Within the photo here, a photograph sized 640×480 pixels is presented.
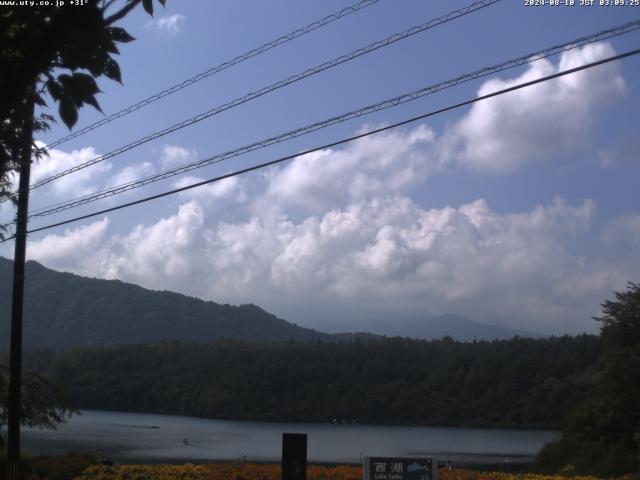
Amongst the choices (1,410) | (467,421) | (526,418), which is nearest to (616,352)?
(1,410)

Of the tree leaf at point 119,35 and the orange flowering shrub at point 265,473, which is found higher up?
the tree leaf at point 119,35

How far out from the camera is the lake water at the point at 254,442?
3581 centimetres

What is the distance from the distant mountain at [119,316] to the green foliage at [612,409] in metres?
114

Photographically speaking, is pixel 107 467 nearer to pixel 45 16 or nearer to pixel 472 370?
pixel 45 16

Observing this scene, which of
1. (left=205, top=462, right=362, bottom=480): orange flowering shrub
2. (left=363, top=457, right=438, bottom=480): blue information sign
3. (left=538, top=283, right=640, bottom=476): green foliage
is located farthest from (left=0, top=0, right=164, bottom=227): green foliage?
(left=538, top=283, right=640, bottom=476): green foliage

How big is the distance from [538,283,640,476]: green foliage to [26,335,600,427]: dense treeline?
35018mm

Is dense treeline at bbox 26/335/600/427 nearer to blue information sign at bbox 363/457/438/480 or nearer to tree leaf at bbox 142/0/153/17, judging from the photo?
blue information sign at bbox 363/457/438/480

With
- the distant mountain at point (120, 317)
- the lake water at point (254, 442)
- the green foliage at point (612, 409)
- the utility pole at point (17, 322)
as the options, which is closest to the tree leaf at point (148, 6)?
the utility pole at point (17, 322)

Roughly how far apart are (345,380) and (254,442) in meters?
29.3

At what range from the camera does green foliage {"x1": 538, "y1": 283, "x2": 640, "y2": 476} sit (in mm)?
22141

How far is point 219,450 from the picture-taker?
40500 mm

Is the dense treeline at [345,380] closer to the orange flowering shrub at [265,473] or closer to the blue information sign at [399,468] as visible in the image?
the orange flowering shrub at [265,473]

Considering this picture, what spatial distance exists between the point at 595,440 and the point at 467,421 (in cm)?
4668

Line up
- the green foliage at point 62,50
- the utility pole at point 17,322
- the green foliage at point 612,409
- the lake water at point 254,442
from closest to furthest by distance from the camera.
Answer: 1. the green foliage at point 62,50
2. the utility pole at point 17,322
3. the green foliage at point 612,409
4. the lake water at point 254,442
